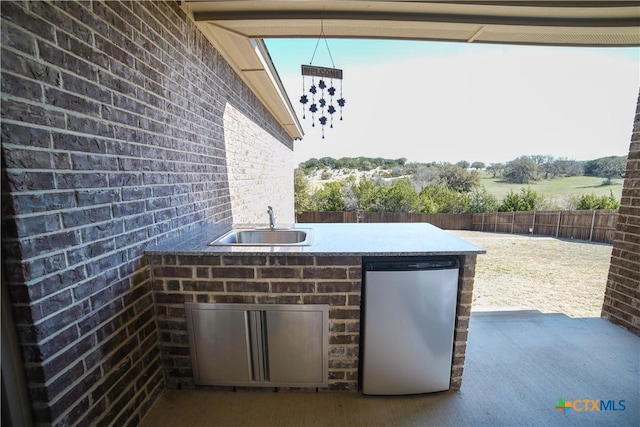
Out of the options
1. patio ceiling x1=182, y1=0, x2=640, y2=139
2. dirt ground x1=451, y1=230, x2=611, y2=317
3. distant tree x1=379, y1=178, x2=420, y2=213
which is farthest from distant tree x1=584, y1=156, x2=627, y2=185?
patio ceiling x1=182, y1=0, x2=640, y2=139

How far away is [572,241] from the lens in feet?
23.7

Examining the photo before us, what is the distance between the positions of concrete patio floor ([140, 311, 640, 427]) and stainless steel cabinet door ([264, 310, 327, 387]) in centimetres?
13

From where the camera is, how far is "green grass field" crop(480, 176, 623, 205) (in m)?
10.3

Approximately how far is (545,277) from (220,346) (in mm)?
5259

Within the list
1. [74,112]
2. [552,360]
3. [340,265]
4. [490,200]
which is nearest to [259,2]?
[74,112]

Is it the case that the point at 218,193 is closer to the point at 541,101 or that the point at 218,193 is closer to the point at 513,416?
the point at 513,416

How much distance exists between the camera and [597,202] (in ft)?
27.9

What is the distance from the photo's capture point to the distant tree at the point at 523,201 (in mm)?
9945

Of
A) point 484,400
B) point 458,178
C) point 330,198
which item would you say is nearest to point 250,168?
point 484,400

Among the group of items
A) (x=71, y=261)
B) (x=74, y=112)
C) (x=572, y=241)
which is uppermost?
(x=74, y=112)

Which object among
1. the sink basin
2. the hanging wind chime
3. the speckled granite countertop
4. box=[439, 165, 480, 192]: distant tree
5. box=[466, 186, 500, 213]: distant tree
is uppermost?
the hanging wind chime

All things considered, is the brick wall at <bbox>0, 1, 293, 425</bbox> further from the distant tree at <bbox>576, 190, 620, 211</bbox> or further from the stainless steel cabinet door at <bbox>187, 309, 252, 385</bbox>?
the distant tree at <bbox>576, 190, 620, 211</bbox>

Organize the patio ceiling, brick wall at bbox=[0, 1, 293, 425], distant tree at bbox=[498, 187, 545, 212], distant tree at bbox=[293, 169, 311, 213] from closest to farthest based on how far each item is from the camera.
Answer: brick wall at bbox=[0, 1, 293, 425], the patio ceiling, distant tree at bbox=[498, 187, 545, 212], distant tree at bbox=[293, 169, 311, 213]

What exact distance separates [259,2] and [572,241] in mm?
9472
